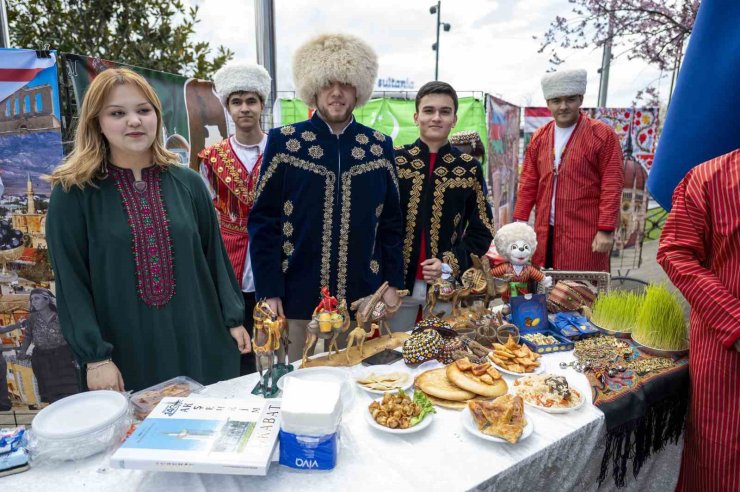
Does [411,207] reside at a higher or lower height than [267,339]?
higher

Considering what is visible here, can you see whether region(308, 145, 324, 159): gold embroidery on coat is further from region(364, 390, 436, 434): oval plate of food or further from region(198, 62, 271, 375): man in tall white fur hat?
region(364, 390, 436, 434): oval plate of food

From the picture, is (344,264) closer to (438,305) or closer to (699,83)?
(438,305)

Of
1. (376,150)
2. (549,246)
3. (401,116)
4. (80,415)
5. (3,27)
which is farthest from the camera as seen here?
(401,116)

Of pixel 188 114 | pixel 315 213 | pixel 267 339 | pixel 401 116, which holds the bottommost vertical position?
pixel 267 339

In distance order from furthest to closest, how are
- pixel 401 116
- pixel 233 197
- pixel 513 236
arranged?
pixel 401 116 → pixel 233 197 → pixel 513 236

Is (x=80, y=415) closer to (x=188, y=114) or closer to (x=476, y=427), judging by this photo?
(x=476, y=427)

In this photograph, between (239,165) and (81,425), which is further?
(239,165)

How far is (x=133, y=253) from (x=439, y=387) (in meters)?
1.21

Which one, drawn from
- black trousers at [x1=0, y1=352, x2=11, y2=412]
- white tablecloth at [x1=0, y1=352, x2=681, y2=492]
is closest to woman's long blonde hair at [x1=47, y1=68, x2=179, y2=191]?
white tablecloth at [x1=0, y1=352, x2=681, y2=492]

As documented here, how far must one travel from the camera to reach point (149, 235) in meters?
1.76

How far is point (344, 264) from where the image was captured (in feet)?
7.22

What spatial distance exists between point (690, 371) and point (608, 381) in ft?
1.24

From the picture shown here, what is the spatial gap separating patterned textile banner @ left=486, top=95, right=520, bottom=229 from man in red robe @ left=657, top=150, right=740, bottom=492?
415cm

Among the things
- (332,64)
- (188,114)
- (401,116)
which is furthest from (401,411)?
(401,116)
